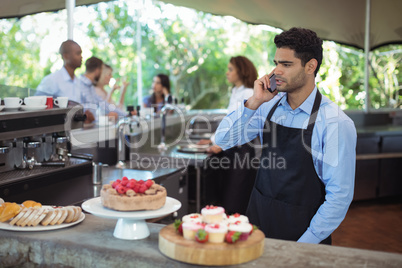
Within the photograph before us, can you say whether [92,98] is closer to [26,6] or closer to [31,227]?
[26,6]

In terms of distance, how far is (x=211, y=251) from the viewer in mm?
1415

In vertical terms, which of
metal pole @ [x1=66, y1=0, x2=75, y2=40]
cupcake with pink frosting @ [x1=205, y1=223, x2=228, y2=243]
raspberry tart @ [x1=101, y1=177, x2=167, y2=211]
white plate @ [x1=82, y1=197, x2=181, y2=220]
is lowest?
cupcake with pink frosting @ [x1=205, y1=223, x2=228, y2=243]

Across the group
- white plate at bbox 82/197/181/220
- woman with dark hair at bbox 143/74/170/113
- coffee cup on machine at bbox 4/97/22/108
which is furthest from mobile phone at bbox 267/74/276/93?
woman with dark hair at bbox 143/74/170/113

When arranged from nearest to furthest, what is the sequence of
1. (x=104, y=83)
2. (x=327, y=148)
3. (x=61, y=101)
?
(x=327, y=148) < (x=61, y=101) < (x=104, y=83)

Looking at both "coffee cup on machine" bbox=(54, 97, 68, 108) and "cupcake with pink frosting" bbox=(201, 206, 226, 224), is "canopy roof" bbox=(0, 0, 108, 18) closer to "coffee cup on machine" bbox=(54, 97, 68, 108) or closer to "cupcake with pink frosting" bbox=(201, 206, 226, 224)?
"coffee cup on machine" bbox=(54, 97, 68, 108)

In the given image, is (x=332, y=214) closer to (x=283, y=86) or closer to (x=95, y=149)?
(x=283, y=86)

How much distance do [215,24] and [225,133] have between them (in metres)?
4.87

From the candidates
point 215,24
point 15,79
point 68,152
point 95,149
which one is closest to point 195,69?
point 215,24

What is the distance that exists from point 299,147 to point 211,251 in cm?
92

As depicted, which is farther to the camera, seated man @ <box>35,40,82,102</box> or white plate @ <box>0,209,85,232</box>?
seated man @ <box>35,40,82,102</box>

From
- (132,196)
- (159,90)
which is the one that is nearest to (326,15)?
(159,90)

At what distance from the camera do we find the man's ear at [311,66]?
7.03 ft

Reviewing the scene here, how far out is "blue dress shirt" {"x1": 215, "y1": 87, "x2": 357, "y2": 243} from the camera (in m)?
1.99

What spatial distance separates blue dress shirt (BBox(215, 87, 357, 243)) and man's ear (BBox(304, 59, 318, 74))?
0.36 feet
